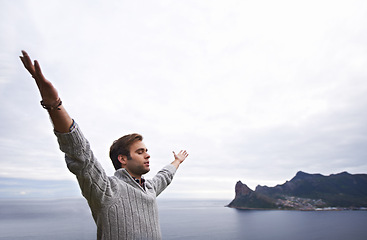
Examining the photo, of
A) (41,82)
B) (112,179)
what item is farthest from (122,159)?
(41,82)

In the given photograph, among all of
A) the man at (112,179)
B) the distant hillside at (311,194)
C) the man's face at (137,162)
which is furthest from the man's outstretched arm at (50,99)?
the distant hillside at (311,194)

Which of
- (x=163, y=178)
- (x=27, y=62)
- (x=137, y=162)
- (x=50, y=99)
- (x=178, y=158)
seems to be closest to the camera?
(x=27, y=62)

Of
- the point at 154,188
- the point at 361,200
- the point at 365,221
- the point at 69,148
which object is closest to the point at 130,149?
the point at 154,188

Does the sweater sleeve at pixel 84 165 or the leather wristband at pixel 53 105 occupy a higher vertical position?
the leather wristband at pixel 53 105

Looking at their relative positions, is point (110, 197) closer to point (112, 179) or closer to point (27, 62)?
point (112, 179)

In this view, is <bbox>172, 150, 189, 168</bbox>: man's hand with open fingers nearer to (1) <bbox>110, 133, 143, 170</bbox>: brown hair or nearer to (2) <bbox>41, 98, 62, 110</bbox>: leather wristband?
(1) <bbox>110, 133, 143, 170</bbox>: brown hair

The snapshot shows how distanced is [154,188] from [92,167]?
3.52 feet

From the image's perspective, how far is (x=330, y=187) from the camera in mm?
118750

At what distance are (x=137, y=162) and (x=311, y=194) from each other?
5224 inches

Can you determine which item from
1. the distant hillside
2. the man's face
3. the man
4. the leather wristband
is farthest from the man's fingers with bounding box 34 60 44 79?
the distant hillside

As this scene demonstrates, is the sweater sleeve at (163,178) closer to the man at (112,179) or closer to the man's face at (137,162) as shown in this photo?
the man at (112,179)

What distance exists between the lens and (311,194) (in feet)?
379

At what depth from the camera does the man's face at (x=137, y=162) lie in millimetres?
2037

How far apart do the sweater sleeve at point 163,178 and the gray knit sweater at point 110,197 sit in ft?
1.57
